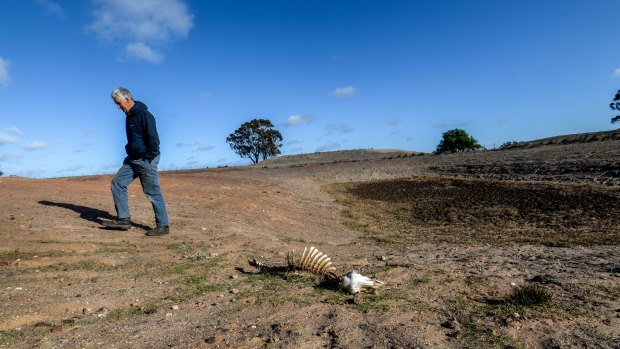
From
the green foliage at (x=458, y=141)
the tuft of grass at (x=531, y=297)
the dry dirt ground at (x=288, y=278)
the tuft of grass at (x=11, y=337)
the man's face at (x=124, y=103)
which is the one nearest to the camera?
the tuft of grass at (x=11, y=337)

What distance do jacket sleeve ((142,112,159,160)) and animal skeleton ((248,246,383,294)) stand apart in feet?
7.76

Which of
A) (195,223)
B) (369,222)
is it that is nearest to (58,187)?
(195,223)

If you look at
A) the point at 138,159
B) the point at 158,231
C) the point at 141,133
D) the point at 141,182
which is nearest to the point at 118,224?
the point at 158,231

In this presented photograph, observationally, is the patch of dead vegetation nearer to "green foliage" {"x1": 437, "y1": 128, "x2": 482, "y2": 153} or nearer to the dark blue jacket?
the dark blue jacket

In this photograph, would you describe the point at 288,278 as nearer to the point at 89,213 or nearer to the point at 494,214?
the point at 89,213

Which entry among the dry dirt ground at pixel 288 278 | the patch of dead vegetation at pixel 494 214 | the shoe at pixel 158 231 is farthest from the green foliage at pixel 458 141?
the shoe at pixel 158 231

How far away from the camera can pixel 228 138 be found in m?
65.4

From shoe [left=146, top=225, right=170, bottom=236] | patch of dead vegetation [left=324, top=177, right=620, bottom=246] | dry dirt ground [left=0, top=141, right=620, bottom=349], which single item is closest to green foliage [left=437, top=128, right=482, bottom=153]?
patch of dead vegetation [left=324, top=177, right=620, bottom=246]

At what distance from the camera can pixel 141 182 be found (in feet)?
22.1

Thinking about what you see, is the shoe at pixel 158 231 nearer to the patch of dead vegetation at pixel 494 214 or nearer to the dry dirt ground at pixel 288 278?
the dry dirt ground at pixel 288 278

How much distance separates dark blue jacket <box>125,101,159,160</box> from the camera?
6363 mm

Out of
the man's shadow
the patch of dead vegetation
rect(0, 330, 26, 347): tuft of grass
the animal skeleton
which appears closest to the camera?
rect(0, 330, 26, 347): tuft of grass

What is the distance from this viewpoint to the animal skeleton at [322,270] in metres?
4.30

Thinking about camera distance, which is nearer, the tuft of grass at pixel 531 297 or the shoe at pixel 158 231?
the tuft of grass at pixel 531 297
